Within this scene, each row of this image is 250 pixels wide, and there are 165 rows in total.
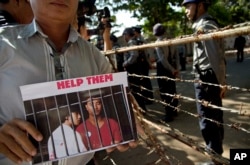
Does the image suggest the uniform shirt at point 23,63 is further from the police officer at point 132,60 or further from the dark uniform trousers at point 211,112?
the police officer at point 132,60

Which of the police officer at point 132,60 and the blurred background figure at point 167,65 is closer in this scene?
the blurred background figure at point 167,65

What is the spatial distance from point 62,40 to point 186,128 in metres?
3.25

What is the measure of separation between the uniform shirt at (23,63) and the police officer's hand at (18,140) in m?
0.11

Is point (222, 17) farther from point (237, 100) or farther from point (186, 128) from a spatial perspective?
point (186, 128)

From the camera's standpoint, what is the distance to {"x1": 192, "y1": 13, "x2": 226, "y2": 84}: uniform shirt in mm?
2621

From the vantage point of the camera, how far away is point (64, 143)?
0.86 metres

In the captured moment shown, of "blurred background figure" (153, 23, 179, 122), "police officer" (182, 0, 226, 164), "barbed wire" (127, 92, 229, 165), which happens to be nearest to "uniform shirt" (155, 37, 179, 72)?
"blurred background figure" (153, 23, 179, 122)

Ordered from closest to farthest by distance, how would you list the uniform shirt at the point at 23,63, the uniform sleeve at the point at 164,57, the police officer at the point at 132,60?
the uniform shirt at the point at 23,63, the uniform sleeve at the point at 164,57, the police officer at the point at 132,60

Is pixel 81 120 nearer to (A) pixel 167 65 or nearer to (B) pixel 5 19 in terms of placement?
(B) pixel 5 19

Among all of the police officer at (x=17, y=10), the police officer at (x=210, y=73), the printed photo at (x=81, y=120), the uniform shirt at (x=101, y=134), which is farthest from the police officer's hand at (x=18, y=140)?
the police officer at (x=210, y=73)

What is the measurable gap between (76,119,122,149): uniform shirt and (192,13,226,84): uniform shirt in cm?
188

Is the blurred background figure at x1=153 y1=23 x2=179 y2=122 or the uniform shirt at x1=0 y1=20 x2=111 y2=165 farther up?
the uniform shirt at x1=0 y1=20 x2=111 y2=165

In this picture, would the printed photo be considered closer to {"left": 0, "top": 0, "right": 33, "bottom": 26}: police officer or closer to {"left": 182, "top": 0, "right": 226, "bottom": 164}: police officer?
{"left": 0, "top": 0, "right": 33, "bottom": 26}: police officer

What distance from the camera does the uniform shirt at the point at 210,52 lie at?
8.60ft
